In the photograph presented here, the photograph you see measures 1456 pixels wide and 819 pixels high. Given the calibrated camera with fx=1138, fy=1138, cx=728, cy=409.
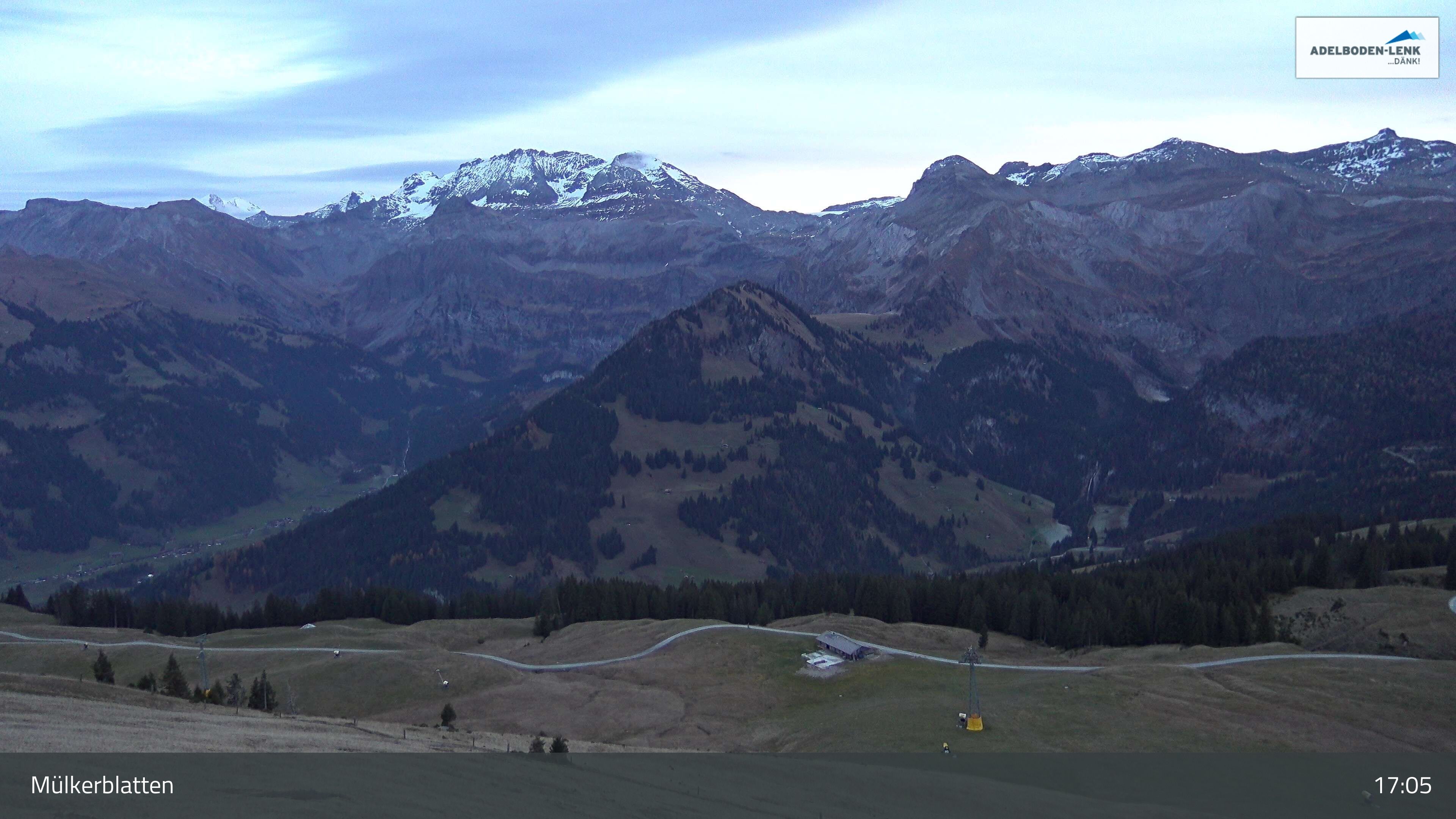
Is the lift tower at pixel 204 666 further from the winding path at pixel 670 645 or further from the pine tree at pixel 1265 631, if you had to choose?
the pine tree at pixel 1265 631

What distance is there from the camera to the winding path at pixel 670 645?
126438 mm

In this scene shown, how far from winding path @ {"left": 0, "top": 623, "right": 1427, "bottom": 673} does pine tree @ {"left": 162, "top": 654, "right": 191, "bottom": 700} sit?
91.0ft

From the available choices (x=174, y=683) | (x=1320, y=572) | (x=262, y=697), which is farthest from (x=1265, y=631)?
(x=174, y=683)

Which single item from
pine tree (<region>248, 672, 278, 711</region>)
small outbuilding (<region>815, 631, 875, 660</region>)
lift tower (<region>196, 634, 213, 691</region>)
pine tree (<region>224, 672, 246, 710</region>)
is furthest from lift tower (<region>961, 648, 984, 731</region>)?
lift tower (<region>196, 634, 213, 691</region>)

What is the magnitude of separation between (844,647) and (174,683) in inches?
2991

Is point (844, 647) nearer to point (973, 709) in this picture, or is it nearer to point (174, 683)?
point (973, 709)

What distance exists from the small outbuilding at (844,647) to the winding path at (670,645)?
1.89m

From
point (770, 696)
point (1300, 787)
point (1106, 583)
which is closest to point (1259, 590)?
point (1106, 583)

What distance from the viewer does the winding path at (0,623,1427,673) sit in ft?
415

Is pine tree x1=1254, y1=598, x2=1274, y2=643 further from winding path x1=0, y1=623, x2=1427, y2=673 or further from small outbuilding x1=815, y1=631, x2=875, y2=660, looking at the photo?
small outbuilding x1=815, y1=631, x2=875, y2=660

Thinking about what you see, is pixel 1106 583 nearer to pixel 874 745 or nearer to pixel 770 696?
pixel 770 696

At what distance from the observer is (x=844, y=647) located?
142125 mm

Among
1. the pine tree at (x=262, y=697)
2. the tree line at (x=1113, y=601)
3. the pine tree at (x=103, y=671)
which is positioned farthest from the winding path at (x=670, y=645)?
the pine tree at (x=103, y=671)

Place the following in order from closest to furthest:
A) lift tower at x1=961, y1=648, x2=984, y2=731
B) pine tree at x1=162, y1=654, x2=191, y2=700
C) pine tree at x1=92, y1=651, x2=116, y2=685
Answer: lift tower at x1=961, y1=648, x2=984, y2=731
pine tree at x1=162, y1=654, x2=191, y2=700
pine tree at x1=92, y1=651, x2=116, y2=685
